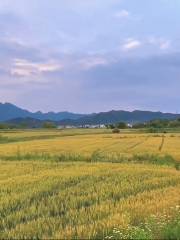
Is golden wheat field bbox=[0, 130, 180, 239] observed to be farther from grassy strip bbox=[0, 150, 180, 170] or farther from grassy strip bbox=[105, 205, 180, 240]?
grassy strip bbox=[0, 150, 180, 170]

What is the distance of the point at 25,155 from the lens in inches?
1453

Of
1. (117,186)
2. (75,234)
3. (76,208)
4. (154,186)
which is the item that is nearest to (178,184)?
(154,186)

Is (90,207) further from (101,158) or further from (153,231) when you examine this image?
(101,158)

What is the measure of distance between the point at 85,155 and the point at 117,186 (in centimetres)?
1948

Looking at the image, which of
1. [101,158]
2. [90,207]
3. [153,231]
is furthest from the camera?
[101,158]

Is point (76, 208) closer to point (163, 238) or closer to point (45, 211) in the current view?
point (45, 211)

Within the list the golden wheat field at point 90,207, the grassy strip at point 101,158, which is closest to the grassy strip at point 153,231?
the golden wheat field at point 90,207

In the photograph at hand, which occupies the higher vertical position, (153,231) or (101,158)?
(153,231)

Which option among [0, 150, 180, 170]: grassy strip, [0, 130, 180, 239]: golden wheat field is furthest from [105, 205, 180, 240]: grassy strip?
[0, 150, 180, 170]: grassy strip

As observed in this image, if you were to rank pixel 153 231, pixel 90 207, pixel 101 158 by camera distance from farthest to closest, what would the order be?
pixel 101 158
pixel 90 207
pixel 153 231

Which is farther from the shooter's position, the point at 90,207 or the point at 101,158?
the point at 101,158

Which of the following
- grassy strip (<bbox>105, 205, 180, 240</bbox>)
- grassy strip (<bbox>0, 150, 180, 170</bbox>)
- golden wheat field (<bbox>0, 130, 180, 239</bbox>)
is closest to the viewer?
grassy strip (<bbox>105, 205, 180, 240</bbox>)

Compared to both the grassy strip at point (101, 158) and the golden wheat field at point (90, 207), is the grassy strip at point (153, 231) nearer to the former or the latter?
the golden wheat field at point (90, 207)

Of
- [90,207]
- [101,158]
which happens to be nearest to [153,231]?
[90,207]
